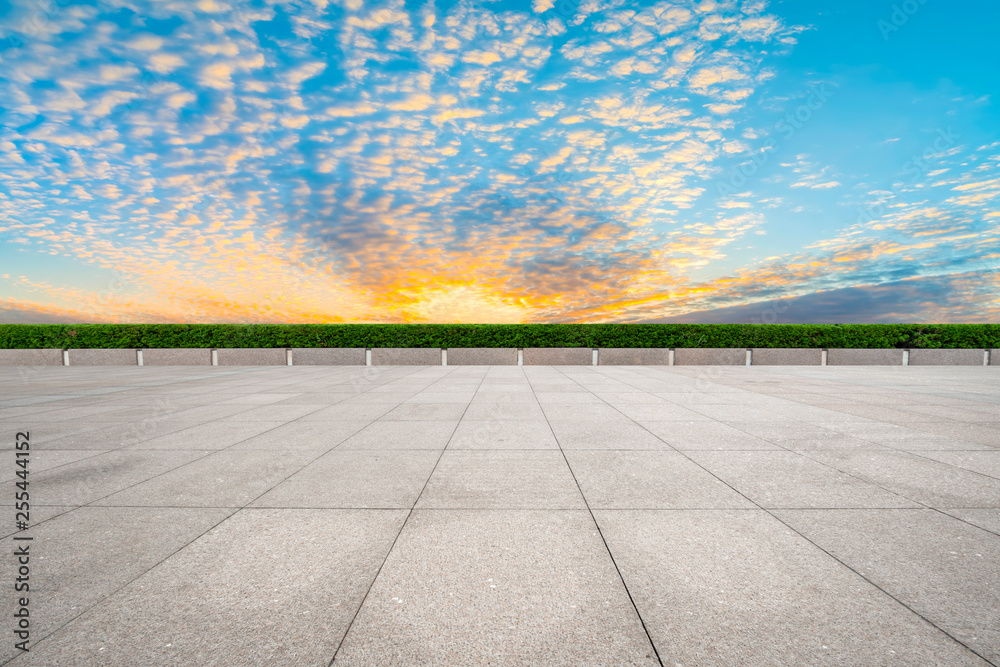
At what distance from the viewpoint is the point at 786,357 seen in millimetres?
19516

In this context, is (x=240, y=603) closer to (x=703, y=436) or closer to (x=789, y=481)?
(x=789, y=481)

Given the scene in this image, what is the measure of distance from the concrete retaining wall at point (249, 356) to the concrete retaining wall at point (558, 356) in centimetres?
1098

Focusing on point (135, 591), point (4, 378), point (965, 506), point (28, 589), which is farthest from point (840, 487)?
point (4, 378)

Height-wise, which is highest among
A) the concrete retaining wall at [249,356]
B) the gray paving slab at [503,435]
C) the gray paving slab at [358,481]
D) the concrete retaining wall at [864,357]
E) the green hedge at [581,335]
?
the green hedge at [581,335]

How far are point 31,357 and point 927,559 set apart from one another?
96.1 ft

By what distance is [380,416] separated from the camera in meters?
7.80

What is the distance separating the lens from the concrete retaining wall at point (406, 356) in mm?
19594

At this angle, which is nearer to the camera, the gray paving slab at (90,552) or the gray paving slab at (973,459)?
the gray paving slab at (90,552)

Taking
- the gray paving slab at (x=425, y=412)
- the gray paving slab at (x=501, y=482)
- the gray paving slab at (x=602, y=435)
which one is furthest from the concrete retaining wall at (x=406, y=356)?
the gray paving slab at (x=501, y=482)

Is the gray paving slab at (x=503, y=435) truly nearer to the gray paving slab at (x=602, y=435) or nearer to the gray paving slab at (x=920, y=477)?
the gray paving slab at (x=602, y=435)

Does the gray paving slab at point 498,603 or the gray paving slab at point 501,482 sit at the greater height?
the gray paving slab at point 501,482

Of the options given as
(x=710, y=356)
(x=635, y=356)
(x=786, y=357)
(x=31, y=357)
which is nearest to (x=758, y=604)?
(x=635, y=356)

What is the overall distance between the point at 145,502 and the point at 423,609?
3.17 meters

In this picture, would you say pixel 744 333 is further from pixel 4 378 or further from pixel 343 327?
pixel 4 378
